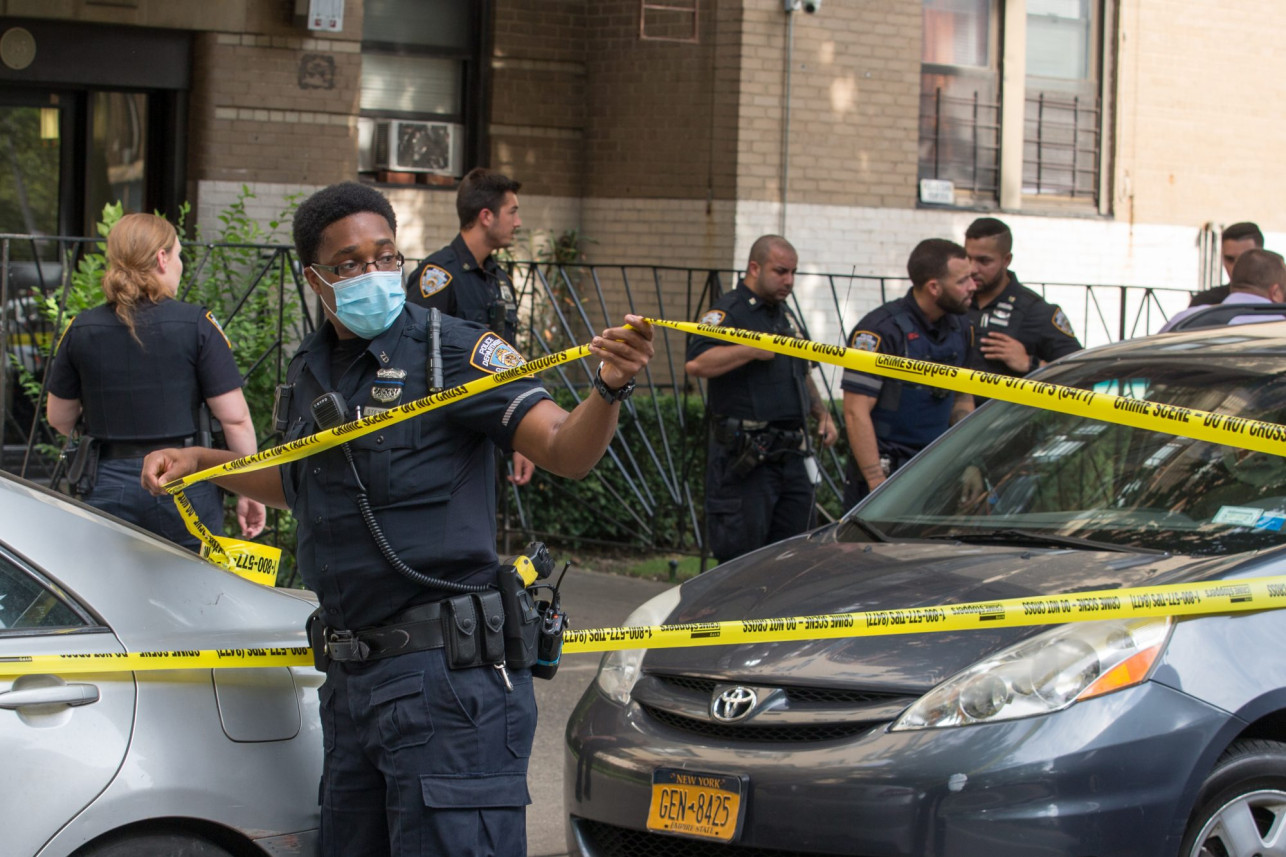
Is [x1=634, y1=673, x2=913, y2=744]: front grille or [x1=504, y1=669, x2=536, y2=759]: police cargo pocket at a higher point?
[x1=504, y1=669, x2=536, y2=759]: police cargo pocket

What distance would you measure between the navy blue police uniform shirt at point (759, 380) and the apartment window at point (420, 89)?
496 cm

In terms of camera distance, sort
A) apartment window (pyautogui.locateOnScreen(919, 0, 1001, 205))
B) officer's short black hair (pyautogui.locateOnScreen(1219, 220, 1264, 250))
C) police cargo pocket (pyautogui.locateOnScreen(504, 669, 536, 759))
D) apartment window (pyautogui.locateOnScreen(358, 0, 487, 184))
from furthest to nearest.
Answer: apartment window (pyautogui.locateOnScreen(919, 0, 1001, 205)), apartment window (pyautogui.locateOnScreen(358, 0, 487, 184)), officer's short black hair (pyautogui.locateOnScreen(1219, 220, 1264, 250)), police cargo pocket (pyautogui.locateOnScreen(504, 669, 536, 759))

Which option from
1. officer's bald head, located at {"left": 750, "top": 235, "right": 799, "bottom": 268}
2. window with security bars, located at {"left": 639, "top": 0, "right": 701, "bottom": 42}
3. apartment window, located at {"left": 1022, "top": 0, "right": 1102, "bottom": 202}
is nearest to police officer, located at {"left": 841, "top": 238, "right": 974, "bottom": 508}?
officer's bald head, located at {"left": 750, "top": 235, "right": 799, "bottom": 268}

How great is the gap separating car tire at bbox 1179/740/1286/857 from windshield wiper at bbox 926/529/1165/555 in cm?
59

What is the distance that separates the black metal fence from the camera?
7.29m

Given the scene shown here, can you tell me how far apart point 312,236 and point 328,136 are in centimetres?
699

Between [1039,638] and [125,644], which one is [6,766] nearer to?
[125,644]

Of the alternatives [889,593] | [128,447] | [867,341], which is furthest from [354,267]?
[867,341]

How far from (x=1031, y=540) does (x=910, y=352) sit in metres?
2.35

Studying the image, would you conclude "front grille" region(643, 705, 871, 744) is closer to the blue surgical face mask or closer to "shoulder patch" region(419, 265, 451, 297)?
the blue surgical face mask

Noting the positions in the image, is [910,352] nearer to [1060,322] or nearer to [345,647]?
[1060,322]

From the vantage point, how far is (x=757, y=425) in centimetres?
632

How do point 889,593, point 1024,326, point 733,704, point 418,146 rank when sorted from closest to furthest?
1. point 733,704
2. point 889,593
3. point 1024,326
4. point 418,146

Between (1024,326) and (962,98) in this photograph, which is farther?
(962,98)
